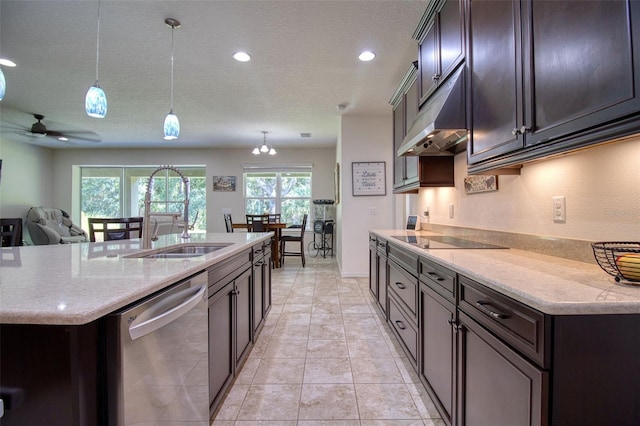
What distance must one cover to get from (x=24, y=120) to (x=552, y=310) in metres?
7.11

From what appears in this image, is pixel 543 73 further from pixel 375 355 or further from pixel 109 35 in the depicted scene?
pixel 109 35

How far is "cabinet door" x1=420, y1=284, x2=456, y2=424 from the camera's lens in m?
1.29

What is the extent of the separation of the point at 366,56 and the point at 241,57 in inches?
48.2

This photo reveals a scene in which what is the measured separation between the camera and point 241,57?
2.84 meters

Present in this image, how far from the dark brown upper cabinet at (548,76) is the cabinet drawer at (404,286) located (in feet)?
2.65

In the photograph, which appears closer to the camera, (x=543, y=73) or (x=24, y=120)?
(x=543, y=73)

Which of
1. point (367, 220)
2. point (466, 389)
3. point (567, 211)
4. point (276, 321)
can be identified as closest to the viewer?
point (466, 389)

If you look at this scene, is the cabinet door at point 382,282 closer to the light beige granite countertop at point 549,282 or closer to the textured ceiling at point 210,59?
the light beige granite countertop at point 549,282

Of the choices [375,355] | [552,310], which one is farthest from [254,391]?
[552,310]

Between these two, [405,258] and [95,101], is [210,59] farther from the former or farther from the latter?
[405,258]

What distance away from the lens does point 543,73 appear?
3.44 ft

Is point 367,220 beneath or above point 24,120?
beneath

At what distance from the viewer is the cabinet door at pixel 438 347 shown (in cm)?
129

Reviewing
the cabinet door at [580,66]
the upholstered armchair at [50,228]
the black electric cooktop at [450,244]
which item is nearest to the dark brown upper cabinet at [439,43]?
the cabinet door at [580,66]
